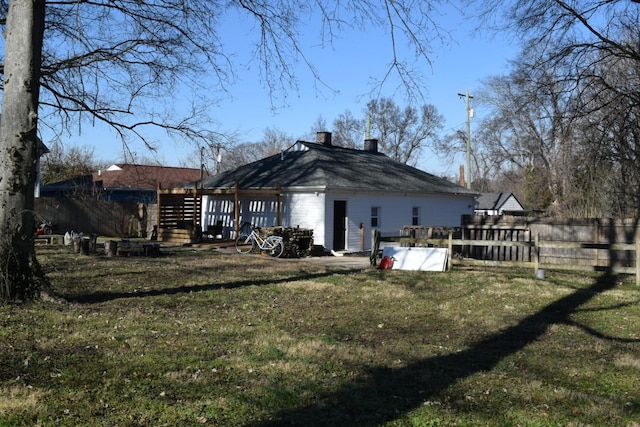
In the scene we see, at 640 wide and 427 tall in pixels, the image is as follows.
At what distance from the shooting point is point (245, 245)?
24.2 m

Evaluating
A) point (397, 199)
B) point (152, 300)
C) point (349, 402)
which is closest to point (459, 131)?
point (397, 199)

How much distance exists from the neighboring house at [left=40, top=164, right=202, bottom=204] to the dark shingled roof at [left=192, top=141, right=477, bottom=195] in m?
11.2

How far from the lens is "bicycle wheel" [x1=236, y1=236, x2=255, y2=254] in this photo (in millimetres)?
22125

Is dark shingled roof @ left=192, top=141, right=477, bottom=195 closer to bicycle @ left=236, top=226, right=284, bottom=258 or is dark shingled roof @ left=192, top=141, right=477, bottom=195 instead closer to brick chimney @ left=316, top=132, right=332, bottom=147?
brick chimney @ left=316, top=132, right=332, bottom=147

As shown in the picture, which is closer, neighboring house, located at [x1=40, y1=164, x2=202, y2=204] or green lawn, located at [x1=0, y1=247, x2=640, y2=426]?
green lawn, located at [x1=0, y1=247, x2=640, y2=426]

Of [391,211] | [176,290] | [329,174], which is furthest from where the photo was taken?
[391,211]

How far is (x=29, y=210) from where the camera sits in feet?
31.0

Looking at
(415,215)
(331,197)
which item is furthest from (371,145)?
(331,197)

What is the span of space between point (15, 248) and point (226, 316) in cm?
343

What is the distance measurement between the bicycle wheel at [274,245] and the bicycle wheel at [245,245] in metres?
1.03

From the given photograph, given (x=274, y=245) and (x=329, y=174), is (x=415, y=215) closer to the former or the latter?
(x=329, y=174)

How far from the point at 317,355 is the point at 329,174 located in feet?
57.6

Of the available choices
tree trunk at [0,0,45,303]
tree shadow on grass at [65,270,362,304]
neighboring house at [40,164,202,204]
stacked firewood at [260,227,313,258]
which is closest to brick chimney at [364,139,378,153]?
neighboring house at [40,164,202,204]

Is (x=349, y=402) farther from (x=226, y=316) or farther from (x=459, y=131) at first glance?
(x=459, y=131)
